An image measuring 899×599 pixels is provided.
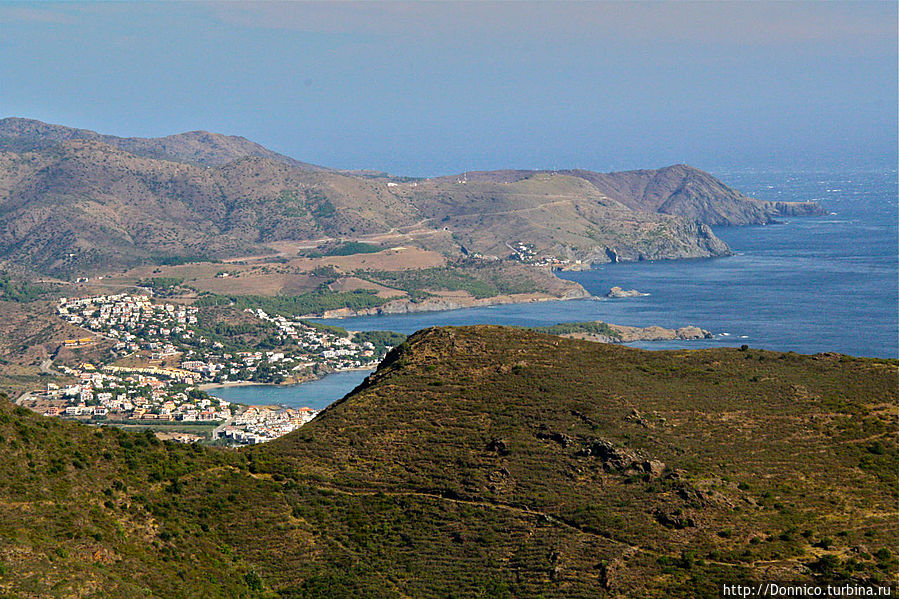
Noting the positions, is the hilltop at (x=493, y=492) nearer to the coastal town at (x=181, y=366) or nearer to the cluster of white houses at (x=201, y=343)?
the coastal town at (x=181, y=366)

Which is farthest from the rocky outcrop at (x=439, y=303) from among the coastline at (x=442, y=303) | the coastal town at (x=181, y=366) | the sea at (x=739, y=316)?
the coastal town at (x=181, y=366)

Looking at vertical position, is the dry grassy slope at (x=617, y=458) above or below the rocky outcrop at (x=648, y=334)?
above

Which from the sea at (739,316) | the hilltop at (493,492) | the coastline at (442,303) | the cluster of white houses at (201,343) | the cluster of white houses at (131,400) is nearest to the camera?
the hilltop at (493,492)

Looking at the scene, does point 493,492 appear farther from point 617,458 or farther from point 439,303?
point 439,303

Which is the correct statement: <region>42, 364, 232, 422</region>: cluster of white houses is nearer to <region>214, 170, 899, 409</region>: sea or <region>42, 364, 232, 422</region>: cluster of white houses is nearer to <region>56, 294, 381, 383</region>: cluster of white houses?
<region>214, 170, 899, 409</region>: sea

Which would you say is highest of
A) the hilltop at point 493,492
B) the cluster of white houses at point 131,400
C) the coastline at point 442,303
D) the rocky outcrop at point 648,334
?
the hilltop at point 493,492

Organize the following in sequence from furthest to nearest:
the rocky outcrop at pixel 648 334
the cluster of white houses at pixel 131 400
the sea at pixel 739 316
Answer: the rocky outcrop at pixel 648 334 → the sea at pixel 739 316 → the cluster of white houses at pixel 131 400

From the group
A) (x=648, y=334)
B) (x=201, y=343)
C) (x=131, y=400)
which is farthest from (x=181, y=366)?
(x=648, y=334)
